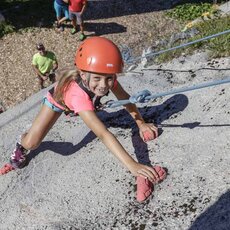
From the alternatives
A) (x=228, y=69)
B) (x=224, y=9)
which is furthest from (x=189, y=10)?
(x=228, y=69)

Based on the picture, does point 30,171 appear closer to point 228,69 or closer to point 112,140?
point 112,140

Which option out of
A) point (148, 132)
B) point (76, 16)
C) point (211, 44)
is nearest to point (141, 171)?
point (148, 132)

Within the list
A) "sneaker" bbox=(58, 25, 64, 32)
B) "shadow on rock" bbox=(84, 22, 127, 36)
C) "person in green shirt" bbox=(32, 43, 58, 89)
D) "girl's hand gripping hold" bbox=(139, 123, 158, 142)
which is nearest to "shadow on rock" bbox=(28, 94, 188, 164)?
"girl's hand gripping hold" bbox=(139, 123, 158, 142)

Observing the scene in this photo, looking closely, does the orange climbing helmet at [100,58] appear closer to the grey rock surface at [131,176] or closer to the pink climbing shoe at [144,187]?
the pink climbing shoe at [144,187]

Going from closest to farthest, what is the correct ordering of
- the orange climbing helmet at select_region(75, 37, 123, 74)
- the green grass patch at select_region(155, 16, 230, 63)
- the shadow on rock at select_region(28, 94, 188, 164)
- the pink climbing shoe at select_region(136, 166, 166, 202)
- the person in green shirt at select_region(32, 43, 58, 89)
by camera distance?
the orange climbing helmet at select_region(75, 37, 123, 74) → the pink climbing shoe at select_region(136, 166, 166, 202) → the shadow on rock at select_region(28, 94, 188, 164) → the green grass patch at select_region(155, 16, 230, 63) → the person in green shirt at select_region(32, 43, 58, 89)

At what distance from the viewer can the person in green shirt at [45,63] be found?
9.13 m

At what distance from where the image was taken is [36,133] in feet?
15.7

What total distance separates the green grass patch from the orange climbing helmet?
8.24ft

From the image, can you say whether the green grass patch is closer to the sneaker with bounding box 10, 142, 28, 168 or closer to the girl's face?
the girl's face

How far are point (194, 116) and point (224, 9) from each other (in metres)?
5.15

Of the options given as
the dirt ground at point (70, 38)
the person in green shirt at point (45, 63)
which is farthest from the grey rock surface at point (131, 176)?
the dirt ground at point (70, 38)

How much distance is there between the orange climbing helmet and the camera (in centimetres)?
392

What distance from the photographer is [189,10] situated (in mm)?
12461

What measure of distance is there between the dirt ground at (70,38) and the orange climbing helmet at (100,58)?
6453 mm
